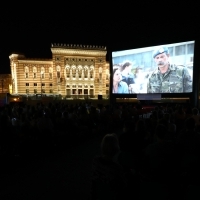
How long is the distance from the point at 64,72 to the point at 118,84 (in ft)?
149

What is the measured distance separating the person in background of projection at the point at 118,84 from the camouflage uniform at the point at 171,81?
98.6 inches

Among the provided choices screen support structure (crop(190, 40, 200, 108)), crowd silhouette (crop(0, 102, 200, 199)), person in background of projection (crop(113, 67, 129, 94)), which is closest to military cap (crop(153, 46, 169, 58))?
screen support structure (crop(190, 40, 200, 108))

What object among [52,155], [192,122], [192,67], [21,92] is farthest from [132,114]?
[21,92]

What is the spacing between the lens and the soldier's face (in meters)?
19.4

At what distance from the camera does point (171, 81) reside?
19547 mm

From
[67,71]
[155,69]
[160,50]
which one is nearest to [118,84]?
[155,69]

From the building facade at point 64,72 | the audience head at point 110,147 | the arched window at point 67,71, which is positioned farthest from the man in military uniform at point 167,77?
the arched window at point 67,71

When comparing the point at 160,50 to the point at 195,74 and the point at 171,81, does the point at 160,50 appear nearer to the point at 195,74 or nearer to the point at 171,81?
the point at 171,81

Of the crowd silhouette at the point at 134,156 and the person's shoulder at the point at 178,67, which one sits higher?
the person's shoulder at the point at 178,67

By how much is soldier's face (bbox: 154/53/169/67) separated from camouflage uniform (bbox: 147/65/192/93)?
0.51 meters

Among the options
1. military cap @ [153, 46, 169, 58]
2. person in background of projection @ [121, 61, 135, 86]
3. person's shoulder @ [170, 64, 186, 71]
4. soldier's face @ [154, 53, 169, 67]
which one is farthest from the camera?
person in background of projection @ [121, 61, 135, 86]

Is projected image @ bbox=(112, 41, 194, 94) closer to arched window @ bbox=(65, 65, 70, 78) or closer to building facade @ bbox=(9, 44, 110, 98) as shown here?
building facade @ bbox=(9, 44, 110, 98)

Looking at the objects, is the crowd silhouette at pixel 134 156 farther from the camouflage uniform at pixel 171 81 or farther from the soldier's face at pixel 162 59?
the soldier's face at pixel 162 59

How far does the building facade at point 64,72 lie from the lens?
64125mm
